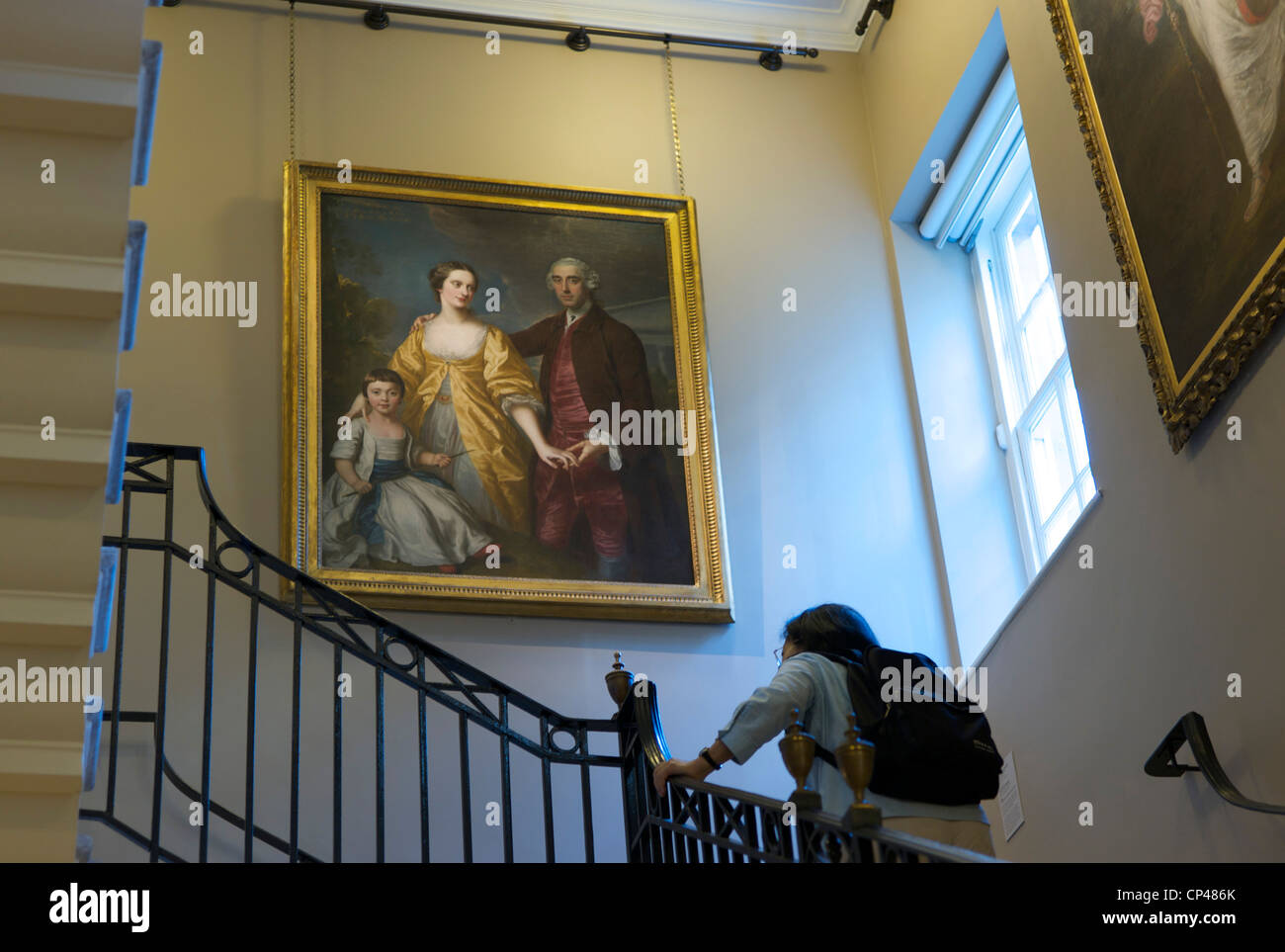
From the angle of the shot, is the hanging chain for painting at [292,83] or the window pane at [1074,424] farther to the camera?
the hanging chain for painting at [292,83]

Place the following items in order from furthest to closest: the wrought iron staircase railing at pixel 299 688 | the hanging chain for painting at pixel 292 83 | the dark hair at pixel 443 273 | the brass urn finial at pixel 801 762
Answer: the hanging chain for painting at pixel 292 83
the dark hair at pixel 443 273
the wrought iron staircase railing at pixel 299 688
the brass urn finial at pixel 801 762

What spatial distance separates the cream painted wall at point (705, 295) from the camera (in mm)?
6887

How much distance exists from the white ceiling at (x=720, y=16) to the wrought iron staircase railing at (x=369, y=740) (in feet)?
11.7

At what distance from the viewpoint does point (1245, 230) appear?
4.97 metres

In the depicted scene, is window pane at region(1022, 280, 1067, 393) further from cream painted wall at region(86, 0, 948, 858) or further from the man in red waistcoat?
the man in red waistcoat

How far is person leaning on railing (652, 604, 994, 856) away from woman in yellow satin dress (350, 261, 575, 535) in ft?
9.73

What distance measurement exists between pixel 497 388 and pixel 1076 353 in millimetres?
2869

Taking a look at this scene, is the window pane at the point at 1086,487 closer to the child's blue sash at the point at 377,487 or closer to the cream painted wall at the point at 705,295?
the cream painted wall at the point at 705,295

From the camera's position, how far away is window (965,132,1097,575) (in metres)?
7.09

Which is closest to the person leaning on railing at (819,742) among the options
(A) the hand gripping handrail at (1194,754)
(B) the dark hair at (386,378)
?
(A) the hand gripping handrail at (1194,754)

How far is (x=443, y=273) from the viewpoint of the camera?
7.71m

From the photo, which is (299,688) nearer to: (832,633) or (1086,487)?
(832,633)
